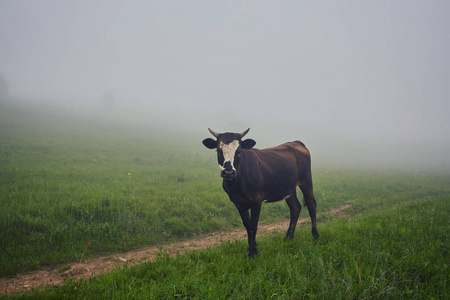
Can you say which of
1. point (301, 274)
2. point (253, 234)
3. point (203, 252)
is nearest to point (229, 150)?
point (253, 234)

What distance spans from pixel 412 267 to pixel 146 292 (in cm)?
447

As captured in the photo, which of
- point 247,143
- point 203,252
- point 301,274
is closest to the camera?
point 301,274

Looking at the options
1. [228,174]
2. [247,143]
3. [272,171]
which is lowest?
[272,171]

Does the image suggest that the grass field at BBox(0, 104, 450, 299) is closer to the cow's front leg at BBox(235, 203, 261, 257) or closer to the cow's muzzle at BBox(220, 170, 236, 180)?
the cow's front leg at BBox(235, 203, 261, 257)

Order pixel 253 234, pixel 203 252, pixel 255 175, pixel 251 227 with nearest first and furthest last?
pixel 203 252
pixel 253 234
pixel 251 227
pixel 255 175

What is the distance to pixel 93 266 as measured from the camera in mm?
5316

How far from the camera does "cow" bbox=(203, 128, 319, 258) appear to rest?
17.6ft

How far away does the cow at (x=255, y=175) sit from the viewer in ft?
17.6

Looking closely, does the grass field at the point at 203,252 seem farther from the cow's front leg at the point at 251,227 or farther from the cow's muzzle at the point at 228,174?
the cow's muzzle at the point at 228,174

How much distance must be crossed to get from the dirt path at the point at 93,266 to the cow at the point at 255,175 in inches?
67.1

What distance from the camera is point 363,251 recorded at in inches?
186

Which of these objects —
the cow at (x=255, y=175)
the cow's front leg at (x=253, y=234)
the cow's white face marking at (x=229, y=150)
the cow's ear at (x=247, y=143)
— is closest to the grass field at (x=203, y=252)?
the cow's front leg at (x=253, y=234)

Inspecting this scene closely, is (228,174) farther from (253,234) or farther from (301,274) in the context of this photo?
(301,274)

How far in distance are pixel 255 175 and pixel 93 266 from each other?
436 cm
